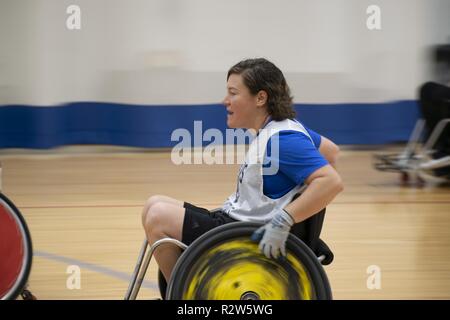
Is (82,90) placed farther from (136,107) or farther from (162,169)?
(162,169)

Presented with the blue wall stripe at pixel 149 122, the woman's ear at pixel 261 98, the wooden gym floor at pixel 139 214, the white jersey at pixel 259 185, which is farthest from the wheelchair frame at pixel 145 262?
the blue wall stripe at pixel 149 122

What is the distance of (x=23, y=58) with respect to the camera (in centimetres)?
783

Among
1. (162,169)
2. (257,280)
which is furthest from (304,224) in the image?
(162,169)

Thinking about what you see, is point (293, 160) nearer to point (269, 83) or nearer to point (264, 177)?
point (264, 177)

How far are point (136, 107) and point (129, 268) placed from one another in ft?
13.4

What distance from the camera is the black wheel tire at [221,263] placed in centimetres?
250

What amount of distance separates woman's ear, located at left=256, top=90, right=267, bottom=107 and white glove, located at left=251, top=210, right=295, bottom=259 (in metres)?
0.43

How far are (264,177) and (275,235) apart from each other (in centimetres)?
25

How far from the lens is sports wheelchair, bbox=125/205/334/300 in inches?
98.5

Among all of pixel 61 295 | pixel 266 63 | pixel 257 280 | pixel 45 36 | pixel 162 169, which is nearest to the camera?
pixel 257 280

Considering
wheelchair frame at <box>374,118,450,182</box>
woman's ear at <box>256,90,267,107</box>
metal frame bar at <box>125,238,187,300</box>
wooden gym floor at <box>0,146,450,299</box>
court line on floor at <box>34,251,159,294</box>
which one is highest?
woman's ear at <box>256,90,267,107</box>

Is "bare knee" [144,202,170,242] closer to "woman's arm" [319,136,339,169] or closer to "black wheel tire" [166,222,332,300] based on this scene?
"black wheel tire" [166,222,332,300]

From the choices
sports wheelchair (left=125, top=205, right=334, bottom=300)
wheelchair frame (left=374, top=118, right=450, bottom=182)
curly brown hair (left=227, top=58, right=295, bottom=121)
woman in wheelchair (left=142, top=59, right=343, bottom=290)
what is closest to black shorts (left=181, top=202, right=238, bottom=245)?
woman in wheelchair (left=142, top=59, right=343, bottom=290)

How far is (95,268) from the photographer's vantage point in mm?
4016
